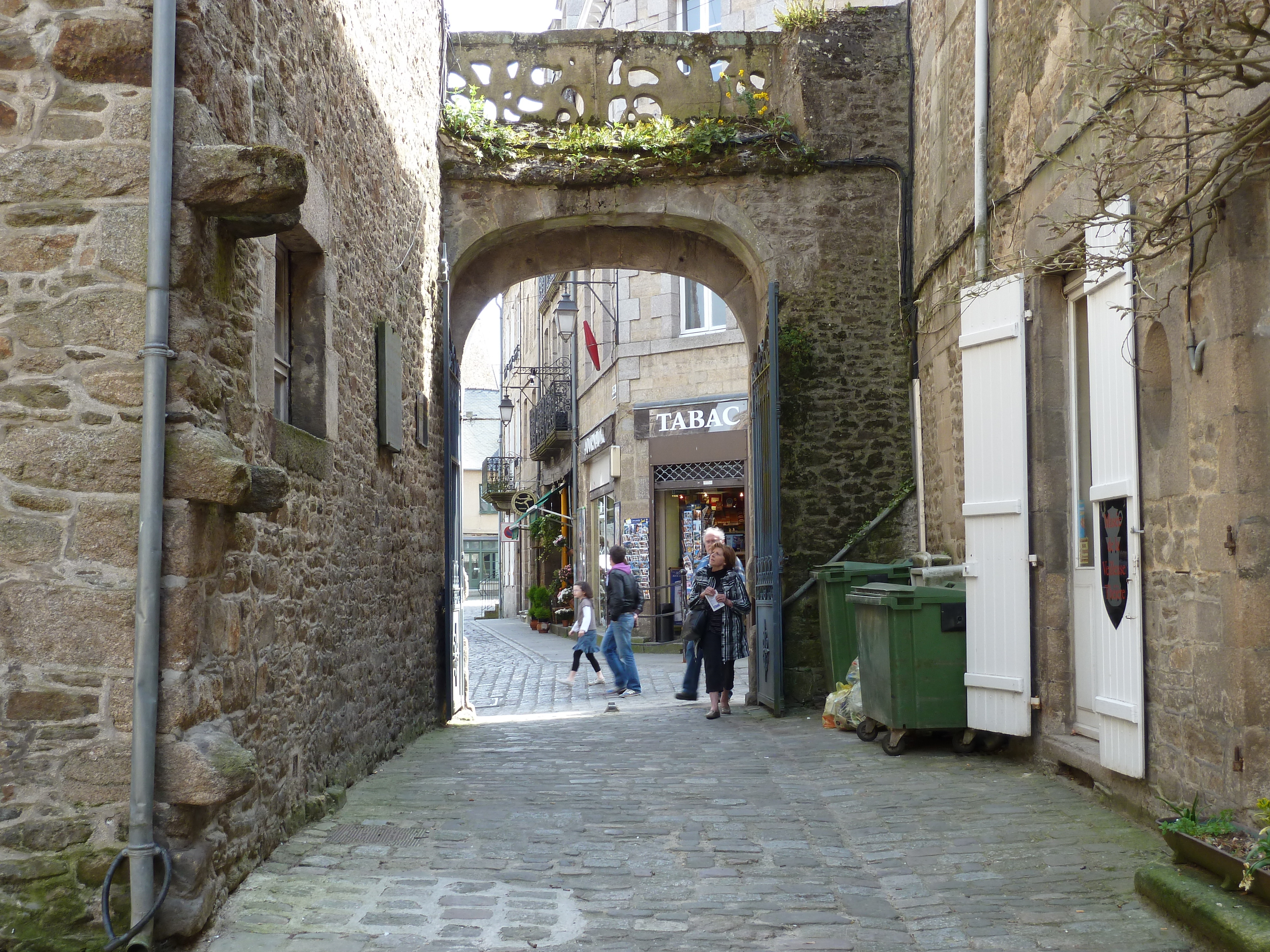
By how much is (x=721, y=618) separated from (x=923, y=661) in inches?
114

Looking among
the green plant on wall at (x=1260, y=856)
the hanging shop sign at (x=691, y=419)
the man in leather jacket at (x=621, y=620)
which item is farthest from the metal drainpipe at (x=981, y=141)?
the hanging shop sign at (x=691, y=419)

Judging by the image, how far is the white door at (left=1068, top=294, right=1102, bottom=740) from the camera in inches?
263

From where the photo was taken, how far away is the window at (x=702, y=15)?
21.0 m

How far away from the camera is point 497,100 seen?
11.0 m

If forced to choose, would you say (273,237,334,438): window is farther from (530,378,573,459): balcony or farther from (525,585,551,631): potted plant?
(530,378,573,459): balcony

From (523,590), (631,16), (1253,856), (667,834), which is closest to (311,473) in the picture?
(667,834)

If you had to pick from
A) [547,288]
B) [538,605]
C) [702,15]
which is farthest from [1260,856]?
[547,288]

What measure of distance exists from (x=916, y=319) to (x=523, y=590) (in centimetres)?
2423

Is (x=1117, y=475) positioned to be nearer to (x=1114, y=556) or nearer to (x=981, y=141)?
(x=1114, y=556)

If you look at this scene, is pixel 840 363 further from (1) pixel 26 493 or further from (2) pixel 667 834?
(1) pixel 26 493

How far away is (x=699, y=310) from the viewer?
20.1m

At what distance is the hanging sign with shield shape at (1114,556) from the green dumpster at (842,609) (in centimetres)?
344

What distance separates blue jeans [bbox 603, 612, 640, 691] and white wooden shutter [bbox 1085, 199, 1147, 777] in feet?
22.2

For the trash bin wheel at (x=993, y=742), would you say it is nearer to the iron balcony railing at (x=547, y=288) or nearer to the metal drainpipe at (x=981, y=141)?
the metal drainpipe at (x=981, y=141)
